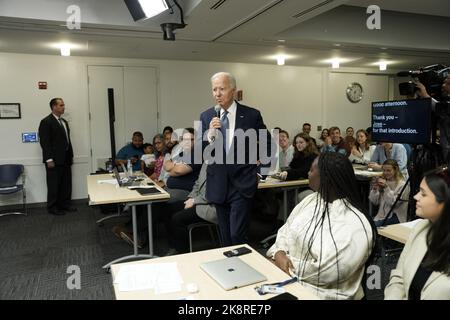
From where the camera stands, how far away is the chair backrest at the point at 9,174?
18.2 feet

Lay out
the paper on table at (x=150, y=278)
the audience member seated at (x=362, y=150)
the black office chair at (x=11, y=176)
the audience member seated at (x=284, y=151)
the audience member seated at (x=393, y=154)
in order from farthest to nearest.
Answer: the audience member seated at (x=362, y=150)
the black office chair at (x=11, y=176)
the audience member seated at (x=284, y=151)
the audience member seated at (x=393, y=154)
the paper on table at (x=150, y=278)

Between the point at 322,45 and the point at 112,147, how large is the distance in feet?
12.3

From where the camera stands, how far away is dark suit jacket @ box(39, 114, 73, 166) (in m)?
5.41

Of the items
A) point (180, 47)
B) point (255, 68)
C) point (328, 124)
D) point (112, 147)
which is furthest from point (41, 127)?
point (328, 124)

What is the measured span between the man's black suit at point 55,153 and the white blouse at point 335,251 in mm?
4847

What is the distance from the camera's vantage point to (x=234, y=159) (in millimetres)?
2475

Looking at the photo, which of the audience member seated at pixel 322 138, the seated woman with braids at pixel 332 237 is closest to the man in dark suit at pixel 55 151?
the seated woman with braids at pixel 332 237

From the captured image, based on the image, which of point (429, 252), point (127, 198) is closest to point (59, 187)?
point (127, 198)

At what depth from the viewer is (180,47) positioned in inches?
212

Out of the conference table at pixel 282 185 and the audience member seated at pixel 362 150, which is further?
the audience member seated at pixel 362 150

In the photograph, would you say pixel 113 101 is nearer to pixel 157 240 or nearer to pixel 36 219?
pixel 36 219

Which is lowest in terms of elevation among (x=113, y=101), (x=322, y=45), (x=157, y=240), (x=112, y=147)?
(x=157, y=240)

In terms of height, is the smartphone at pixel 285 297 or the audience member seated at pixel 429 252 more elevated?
the audience member seated at pixel 429 252

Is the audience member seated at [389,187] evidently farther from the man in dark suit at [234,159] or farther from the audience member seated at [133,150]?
the audience member seated at [133,150]
